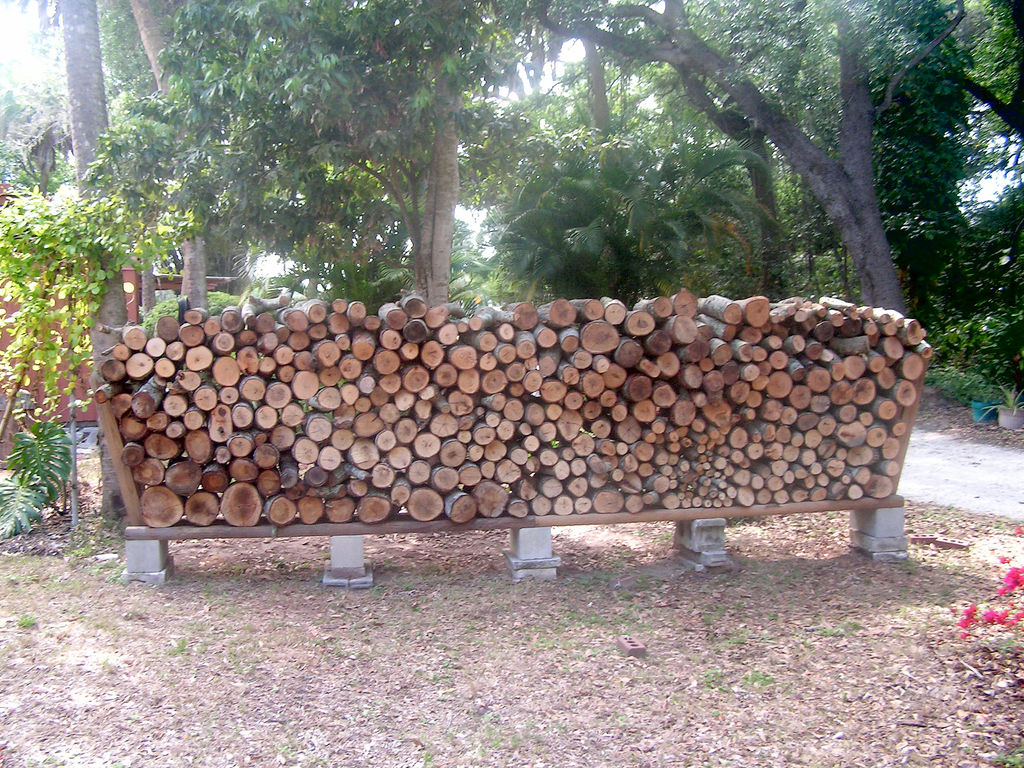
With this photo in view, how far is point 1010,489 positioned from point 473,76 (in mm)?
6543

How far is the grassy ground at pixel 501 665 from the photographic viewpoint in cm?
331

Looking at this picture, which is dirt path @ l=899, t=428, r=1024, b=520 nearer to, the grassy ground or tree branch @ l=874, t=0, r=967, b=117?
the grassy ground

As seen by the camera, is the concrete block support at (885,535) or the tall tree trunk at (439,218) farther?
the tall tree trunk at (439,218)

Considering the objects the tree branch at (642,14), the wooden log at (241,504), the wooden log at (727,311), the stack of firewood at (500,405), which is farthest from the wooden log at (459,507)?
the tree branch at (642,14)

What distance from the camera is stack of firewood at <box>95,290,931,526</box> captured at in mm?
4836

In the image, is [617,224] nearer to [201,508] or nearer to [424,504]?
[424,504]

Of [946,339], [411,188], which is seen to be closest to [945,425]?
[946,339]

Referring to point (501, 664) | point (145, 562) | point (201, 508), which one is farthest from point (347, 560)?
point (501, 664)

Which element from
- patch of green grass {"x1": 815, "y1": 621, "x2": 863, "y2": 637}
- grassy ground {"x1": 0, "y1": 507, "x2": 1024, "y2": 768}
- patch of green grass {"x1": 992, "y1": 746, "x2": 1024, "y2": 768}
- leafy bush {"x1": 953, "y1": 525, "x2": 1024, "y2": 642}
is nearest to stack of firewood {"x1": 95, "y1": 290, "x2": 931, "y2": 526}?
grassy ground {"x1": 0, "y1": 507, "x2": 1024, "y2": 768}

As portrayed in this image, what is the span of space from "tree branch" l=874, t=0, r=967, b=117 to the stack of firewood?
8704 millimetres

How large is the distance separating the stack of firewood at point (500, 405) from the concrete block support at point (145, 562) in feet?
0.62

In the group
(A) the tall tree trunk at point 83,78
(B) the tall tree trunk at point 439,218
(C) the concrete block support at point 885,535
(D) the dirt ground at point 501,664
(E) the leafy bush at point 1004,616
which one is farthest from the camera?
(B) the tall tree trunk at point 439,218

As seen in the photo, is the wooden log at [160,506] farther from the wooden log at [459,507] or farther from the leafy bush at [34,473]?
the leafy bush at [34,473]

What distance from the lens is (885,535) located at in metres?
5.64
